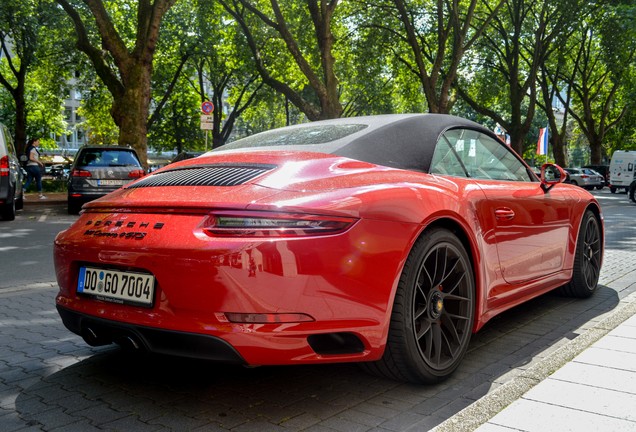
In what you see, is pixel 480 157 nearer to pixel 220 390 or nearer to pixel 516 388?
pixel 516 388

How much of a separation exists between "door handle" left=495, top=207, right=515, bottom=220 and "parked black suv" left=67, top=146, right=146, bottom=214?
11.5 metres

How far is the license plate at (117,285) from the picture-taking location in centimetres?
286

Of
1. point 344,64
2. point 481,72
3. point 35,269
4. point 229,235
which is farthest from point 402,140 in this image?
point 481,72

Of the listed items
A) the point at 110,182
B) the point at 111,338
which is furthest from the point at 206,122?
the point at 111,338

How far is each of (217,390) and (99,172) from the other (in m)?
12.2

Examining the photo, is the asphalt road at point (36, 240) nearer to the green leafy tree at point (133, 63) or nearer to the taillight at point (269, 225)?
the green leafy tree at point (133, 63)

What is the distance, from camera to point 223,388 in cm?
326

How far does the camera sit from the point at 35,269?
23.2 feet

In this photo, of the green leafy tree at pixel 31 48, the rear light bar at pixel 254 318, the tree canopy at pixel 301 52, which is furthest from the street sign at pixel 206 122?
the rear light bar at pixel 254 318

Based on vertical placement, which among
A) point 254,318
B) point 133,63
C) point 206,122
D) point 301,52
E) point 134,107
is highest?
point 301,52

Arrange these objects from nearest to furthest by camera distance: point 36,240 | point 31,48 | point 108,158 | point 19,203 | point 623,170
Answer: point 36,240 < point 108,158 < point 19,203 < point 31,48 < point 623,170

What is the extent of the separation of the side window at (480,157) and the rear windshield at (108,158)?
11427 mm

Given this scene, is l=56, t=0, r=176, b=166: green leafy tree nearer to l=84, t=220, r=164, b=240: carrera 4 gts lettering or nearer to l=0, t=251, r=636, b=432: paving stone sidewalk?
l=0, t=251, r=636, b=432: paving stone sidewalk

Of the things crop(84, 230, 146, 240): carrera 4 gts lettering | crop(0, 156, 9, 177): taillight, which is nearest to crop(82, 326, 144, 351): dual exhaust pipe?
crop(84, 230, 146, 240): carrera 4 gts lettering
